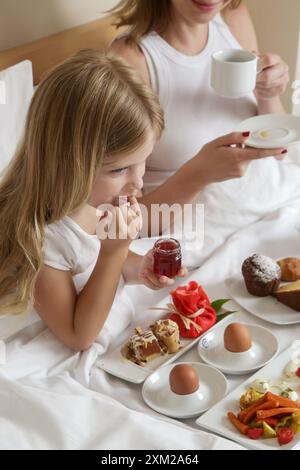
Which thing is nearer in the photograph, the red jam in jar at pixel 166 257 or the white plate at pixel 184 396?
the white plate at pixel 184 396

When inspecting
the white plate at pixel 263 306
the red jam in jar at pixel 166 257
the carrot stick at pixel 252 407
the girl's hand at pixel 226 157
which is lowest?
the white plate at pixel 263 306

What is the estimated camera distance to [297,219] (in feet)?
6.28

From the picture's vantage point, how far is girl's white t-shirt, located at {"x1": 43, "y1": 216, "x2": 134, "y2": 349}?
1520 millimetres

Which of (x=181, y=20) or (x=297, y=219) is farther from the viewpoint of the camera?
(x=181, y=20)

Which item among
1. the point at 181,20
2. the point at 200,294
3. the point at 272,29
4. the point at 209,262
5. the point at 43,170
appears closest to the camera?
the point at 43,170

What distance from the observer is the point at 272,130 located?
189cm

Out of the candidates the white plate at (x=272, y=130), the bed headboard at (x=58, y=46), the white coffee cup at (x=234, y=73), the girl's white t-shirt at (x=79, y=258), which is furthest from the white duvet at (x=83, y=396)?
the bed headboard at (x=58, y=46)

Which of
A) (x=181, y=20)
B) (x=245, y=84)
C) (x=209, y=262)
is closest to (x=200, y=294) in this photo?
(x=209, y=262)

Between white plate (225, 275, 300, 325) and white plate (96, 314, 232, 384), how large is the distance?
0.53 ft

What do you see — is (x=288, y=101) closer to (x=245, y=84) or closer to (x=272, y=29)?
(x=272, y=29)

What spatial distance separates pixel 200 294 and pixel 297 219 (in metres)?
0.48

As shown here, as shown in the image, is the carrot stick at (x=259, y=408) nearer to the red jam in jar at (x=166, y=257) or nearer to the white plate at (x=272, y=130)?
the red jam in jar at (x=166, y=257)

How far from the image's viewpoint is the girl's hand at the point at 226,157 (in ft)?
5.96

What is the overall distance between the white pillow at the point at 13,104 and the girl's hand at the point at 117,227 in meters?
0.45
